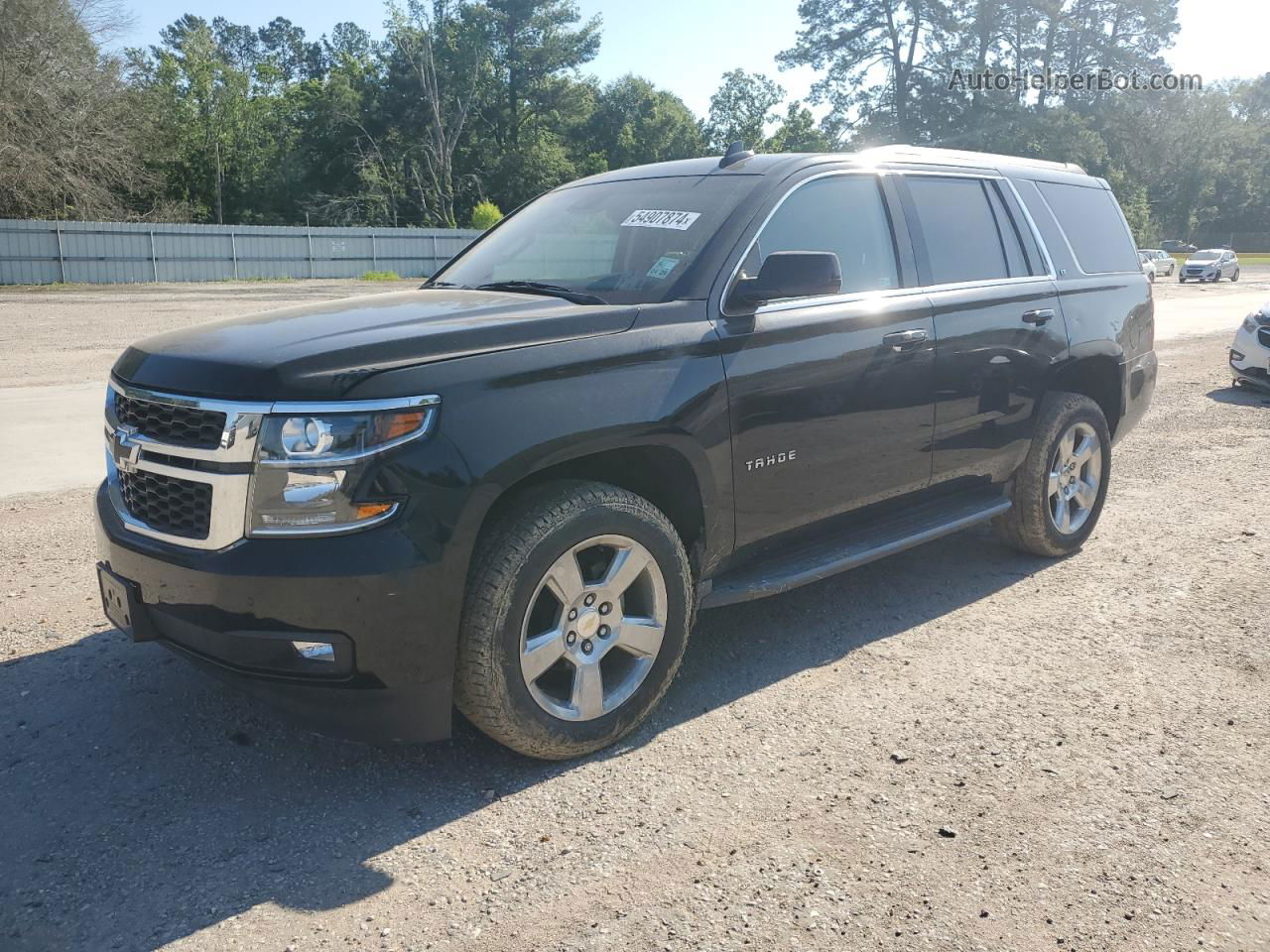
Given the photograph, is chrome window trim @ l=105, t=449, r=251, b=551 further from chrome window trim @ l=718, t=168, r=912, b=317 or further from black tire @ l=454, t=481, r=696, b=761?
chrome window trim @ l=718, t=168, r=912, b=317

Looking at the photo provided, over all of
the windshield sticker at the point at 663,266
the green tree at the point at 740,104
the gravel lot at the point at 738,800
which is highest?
the green tree at the point at 740,104

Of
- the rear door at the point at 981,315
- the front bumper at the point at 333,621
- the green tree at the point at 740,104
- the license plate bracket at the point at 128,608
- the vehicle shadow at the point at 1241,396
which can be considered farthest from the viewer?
the green tree at the point at 740,104

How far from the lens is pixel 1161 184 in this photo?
255 ft

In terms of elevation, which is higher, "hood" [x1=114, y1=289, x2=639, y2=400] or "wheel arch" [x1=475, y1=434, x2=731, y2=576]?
"hood" [x1=114, y1=289, x2=639, y2=400]

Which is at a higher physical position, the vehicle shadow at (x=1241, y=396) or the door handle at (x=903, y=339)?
the door handle at (x=903, y=339)

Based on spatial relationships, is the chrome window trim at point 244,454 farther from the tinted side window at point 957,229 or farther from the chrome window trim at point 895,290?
the tinted side window at point 957,229

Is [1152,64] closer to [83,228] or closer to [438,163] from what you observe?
[438,163]

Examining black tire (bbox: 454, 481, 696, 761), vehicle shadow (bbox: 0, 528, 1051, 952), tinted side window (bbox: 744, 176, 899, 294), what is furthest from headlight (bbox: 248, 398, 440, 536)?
tinted side window (bbox: 744, 176, 899, 294)

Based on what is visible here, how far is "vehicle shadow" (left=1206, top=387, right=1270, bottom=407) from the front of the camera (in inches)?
431

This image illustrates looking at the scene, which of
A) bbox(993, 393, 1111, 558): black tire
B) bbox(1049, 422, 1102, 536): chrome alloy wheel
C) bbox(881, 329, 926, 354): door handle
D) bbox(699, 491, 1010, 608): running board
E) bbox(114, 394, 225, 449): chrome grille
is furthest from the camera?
bbox(1049, 422, 1102, 536): chrome alloy wheel

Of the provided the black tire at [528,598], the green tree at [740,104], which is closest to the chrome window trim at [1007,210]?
the black tire at [528,598]

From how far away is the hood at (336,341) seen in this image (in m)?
2.91

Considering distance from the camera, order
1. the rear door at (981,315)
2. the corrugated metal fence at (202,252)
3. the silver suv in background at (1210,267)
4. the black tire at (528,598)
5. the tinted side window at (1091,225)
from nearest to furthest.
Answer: the black tire at (528,598) < the rear door at (981,315) < the tinted side window at (1091,225) < the corrugated metal fence at (202,252) < the silver suv in background at (1210,267)

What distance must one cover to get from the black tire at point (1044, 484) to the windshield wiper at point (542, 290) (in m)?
2.55
